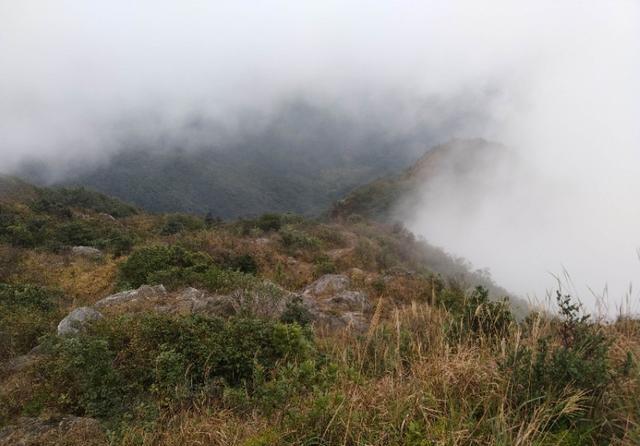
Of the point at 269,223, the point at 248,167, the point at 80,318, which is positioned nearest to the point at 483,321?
the point at 80,318

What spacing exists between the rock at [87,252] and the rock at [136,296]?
6.79 meters

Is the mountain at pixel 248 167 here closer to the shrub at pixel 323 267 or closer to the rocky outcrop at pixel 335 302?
the shrub at pixel 323 267

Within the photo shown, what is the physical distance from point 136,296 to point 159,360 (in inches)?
179

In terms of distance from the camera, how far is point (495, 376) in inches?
119

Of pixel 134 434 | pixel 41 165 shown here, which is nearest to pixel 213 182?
pixel 41 165

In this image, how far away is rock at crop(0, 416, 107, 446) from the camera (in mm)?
3283

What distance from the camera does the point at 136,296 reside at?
332 inches

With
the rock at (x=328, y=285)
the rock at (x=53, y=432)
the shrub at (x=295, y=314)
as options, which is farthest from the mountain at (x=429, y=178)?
the rock at (x=53, y=432)

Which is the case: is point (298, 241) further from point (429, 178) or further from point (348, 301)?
point (429, 178)

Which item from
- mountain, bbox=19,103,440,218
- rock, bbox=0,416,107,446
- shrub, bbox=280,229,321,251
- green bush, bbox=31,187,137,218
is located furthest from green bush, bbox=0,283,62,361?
mountain, bbox=19,103,440,218

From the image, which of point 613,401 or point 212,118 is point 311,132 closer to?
point 212,118

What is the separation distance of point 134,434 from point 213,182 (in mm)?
97840

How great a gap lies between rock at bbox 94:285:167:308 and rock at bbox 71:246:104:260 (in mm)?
6786

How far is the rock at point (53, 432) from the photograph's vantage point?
328cm
